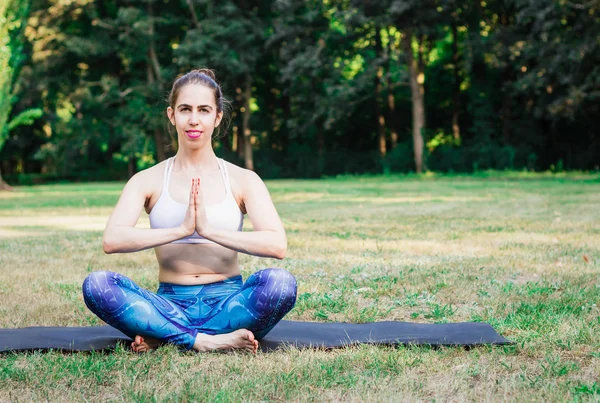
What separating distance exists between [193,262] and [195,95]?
0.92 metres

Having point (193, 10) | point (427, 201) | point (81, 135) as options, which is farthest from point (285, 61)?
point (427, 201)

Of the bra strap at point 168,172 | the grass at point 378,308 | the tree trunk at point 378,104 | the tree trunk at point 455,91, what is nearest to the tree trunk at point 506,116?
the tree trunk at point 455,91

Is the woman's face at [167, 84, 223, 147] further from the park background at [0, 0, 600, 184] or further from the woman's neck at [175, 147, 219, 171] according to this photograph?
the park background at [0, 0, 600, 184]

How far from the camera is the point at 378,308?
15.9 feet

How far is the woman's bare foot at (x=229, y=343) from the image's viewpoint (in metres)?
3.60

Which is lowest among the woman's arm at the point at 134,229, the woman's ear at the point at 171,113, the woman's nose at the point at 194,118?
the woman's arm at the point at 134,229

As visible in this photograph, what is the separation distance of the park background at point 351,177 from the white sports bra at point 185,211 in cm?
66

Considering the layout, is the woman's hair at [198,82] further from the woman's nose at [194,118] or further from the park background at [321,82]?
the park background at [321,82]

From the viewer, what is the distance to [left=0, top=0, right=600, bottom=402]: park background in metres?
3.28

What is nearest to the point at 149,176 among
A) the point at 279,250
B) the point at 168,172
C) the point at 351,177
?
the point at 168,172

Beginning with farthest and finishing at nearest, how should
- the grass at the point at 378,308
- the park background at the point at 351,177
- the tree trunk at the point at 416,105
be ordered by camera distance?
1. the tree trunk at the point at 416,105
2. the park background at the point at 351,177
3. the grass at the point at 378,308

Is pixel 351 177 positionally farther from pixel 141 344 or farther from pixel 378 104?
pixel 141 344

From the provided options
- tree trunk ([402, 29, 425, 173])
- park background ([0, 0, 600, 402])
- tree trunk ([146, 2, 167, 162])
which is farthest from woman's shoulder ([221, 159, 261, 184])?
tree trunk ([146, 2, 167, 162])

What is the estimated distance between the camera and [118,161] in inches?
1751
